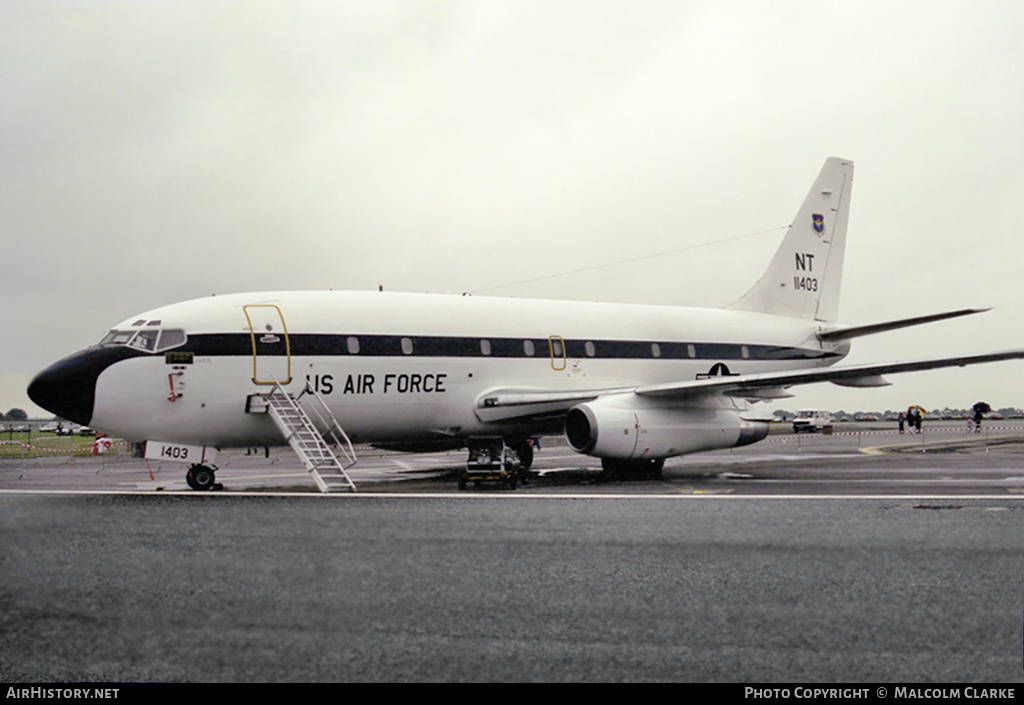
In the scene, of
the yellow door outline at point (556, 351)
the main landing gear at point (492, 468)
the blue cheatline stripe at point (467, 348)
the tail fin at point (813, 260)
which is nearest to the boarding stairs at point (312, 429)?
the blue cheatline stripe at point (467, 348)

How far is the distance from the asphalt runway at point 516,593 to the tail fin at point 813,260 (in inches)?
682

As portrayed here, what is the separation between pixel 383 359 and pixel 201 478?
4535 mm

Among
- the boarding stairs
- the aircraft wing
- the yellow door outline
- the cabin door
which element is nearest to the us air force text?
the boarding stairs

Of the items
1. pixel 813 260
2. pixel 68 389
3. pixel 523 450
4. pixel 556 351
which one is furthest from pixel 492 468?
pixel 813 260

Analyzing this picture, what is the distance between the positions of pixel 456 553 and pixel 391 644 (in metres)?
2.81

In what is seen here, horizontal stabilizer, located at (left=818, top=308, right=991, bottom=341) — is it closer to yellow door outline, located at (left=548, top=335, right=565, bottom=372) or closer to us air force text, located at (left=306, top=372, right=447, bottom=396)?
yellow door outline, located at (left=548, top=335, right=565, bottom=372)

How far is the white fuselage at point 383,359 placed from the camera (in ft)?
53.9

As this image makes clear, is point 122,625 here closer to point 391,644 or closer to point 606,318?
point 391,644

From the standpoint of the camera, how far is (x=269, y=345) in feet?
56.9

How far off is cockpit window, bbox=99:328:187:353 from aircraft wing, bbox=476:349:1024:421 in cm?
685

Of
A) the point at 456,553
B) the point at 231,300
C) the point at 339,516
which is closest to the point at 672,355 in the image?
the point at 231,300

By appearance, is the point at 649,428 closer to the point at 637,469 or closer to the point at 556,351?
the point at 637,469

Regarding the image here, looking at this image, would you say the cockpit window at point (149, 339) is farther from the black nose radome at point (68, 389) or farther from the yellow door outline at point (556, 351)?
the yellow door outline at point (556, 351)

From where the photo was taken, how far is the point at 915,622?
502 centimetres
